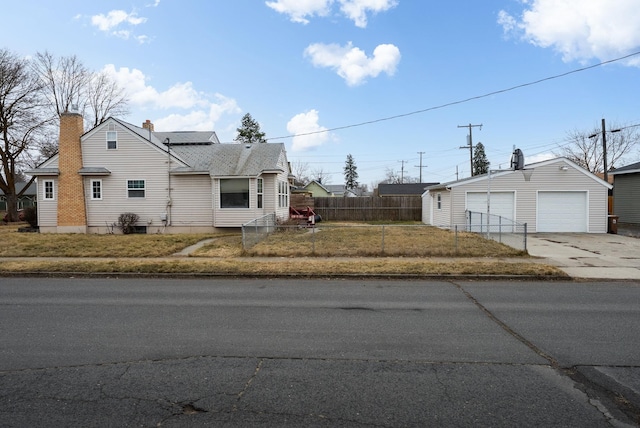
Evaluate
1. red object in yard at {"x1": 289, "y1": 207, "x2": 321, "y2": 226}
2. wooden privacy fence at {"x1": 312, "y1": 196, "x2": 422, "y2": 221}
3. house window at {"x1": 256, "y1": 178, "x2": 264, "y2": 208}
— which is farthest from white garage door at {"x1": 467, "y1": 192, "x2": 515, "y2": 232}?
wooden privacy fence at {"x1": 312, "y1": 196, "x2": 422, "y2": 221}

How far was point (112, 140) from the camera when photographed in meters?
21.7

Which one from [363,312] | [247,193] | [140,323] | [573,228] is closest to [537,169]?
[573,228]

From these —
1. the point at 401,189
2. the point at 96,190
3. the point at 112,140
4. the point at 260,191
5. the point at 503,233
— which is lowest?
the point at 503,233

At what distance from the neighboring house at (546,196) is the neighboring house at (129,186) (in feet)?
38.2

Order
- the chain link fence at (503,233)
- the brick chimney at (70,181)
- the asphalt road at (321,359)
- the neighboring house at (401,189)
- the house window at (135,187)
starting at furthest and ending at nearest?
the neighboring house at (401,189) → the house window at (135,187) → the brick chimney at (70,181) → the chain link fence at (503,233) → the asphalt road at (321,359)

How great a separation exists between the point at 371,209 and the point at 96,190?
20993mm

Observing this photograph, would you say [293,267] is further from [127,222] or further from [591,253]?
[127,222]

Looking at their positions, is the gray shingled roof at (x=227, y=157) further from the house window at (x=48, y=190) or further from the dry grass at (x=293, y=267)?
the dry grass at (x=293, y=267)

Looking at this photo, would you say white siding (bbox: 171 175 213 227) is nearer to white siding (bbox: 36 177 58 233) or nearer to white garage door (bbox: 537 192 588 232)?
white siding (bbox: 36 177 58 233)

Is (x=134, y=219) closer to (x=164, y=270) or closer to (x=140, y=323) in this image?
(x=164, y=270)

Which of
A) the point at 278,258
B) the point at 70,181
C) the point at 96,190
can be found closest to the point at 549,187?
the point at 278,258

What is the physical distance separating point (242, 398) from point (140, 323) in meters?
3.23

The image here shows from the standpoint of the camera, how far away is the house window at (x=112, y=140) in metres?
21.7

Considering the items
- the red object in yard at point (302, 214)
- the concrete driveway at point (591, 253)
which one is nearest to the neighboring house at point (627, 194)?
the concrete driveway at point (591, 253)
